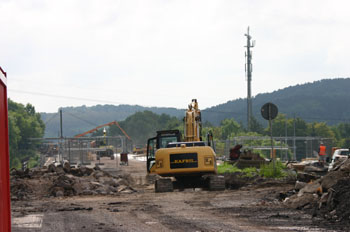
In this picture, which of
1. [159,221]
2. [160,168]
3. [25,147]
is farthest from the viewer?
[25,147]

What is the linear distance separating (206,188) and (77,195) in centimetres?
536

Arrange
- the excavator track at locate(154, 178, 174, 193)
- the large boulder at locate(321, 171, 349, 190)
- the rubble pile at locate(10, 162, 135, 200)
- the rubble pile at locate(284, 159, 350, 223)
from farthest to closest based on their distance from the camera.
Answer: the rubble pile at locate(10, 162, 135, 200), the excavator track at locate(154, 178, 174, 193), the large boulder at locate(321, 171, 349, 190), the rubble pile at locate(284, 159, 350, 223)

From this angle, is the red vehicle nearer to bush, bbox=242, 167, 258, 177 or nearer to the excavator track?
the excavator track

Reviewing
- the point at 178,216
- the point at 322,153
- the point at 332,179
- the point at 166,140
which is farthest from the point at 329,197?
the point at 322,153

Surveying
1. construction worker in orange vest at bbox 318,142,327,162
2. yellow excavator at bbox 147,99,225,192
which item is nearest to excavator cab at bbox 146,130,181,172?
yellow excavator at bbox 147,99,225,192

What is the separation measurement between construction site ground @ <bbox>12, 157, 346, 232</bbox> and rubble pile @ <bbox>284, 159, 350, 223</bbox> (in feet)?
1.07

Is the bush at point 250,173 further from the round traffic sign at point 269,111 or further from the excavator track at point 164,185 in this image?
the excavator track at point 164,185

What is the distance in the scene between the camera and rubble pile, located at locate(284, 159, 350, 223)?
12.6 meters

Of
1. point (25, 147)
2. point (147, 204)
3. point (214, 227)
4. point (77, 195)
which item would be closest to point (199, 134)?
point (77, 195)

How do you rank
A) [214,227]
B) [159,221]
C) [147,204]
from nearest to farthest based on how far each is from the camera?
[214,227], [159,221], [147,204]

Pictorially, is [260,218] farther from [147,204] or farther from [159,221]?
[147,204]

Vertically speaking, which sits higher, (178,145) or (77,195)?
(178,145)

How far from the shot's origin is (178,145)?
2395 cm

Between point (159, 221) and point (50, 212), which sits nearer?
point (159, 221)
